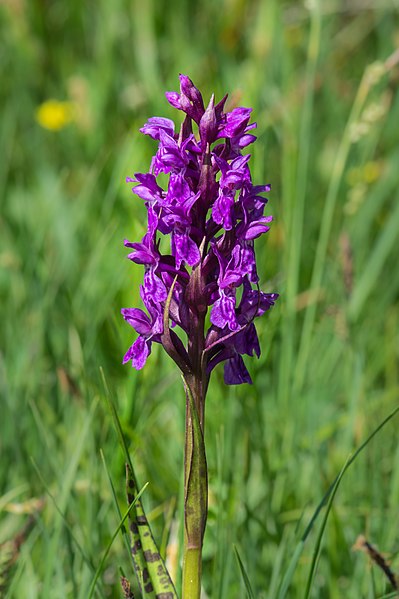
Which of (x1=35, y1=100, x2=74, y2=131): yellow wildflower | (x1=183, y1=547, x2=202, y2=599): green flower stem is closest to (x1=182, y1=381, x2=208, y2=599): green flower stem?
(x1=183, y1=547, x2=202, y2=599): green flower stem

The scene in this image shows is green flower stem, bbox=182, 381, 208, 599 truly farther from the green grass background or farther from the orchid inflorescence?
the green grass background

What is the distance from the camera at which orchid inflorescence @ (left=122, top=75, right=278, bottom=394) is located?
4.52 feet

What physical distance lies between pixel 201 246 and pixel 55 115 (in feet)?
10.4

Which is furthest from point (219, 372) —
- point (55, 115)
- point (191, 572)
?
point (55, 115)

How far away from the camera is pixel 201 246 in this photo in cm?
141

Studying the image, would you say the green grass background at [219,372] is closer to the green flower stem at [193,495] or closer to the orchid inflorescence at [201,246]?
the green flower stem at [193,495]

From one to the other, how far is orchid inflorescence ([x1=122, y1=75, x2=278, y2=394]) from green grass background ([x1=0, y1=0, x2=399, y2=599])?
1.31 ft

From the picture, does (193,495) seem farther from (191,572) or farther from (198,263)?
(198,263)

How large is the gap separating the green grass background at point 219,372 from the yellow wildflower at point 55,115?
0.31 feet

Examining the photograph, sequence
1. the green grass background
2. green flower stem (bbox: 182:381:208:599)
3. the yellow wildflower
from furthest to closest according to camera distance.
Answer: the yellow wildflower < the green grass background < green flower stem (bbox: 182:381:208:599)

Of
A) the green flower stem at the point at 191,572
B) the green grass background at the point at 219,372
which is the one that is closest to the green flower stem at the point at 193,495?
the green flower stem at the point at 191,572

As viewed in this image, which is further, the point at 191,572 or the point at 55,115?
the point at 55,115

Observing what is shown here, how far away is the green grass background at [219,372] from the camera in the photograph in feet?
6.77

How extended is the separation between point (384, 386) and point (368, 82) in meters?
1.29
